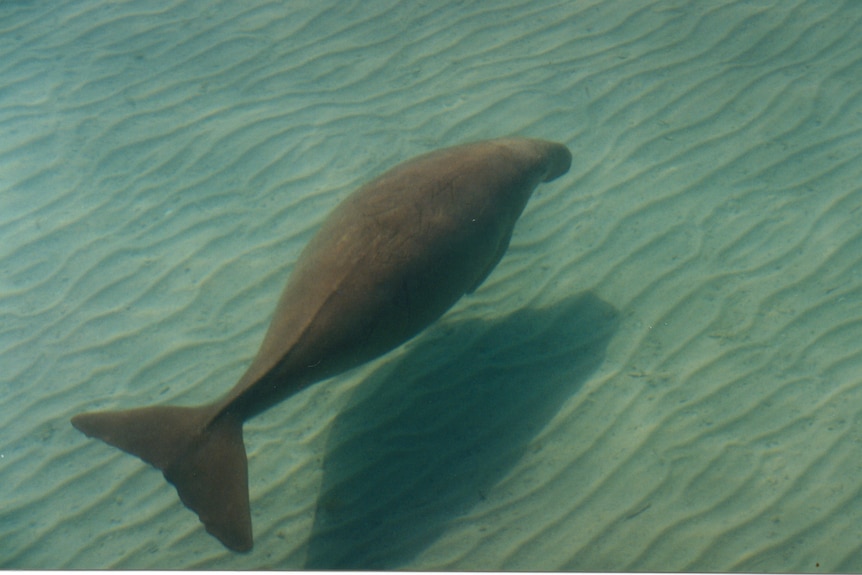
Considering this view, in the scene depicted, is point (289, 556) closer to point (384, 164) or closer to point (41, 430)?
point (41, 430)

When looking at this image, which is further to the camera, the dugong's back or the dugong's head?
the dugong's head

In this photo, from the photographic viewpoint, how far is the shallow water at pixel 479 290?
3.74m

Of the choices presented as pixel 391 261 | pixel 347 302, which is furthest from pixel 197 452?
pixel 391 261

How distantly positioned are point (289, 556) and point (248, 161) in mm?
3784

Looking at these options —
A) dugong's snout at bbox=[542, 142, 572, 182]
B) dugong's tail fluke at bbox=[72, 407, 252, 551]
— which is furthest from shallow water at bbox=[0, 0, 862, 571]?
dugong's tail fluke at bbox=[72, 407, 252, 551]

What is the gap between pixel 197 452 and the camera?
3.16m

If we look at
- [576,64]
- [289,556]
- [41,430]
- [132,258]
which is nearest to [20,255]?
[132,258]

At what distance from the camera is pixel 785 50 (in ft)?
21.9

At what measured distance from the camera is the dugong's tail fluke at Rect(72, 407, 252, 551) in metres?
2.99

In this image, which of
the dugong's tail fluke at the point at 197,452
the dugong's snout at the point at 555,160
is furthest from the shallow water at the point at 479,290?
the dugong's tail fluke at the point at 197,452

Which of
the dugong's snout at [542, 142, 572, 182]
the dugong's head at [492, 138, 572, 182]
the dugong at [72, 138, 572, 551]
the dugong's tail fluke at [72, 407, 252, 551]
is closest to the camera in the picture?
the dugong's tail fluke at [72, 407, 252, 551]

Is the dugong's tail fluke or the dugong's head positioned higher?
the dugong's head

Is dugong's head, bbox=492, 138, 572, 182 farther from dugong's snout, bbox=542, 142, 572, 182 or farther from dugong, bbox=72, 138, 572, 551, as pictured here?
dugong, bbox=72, 138, 572, 551

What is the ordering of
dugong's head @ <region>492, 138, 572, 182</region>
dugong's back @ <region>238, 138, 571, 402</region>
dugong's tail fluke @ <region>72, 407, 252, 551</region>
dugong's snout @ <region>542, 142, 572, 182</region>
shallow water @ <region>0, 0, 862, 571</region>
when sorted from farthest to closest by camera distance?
1. dugong's snout @ <region>542, 142, 572, 182</region>
2. dugong's head @ <region>492, 138, 572, 182</region>
3. shallow water @ <region>0, 0, 862, 571</region>
4. dugong's back @ <region>238, 138, 571, 402</region>
5. dugong's tail fluke @ <region>72, 407, 252, 551</region>
